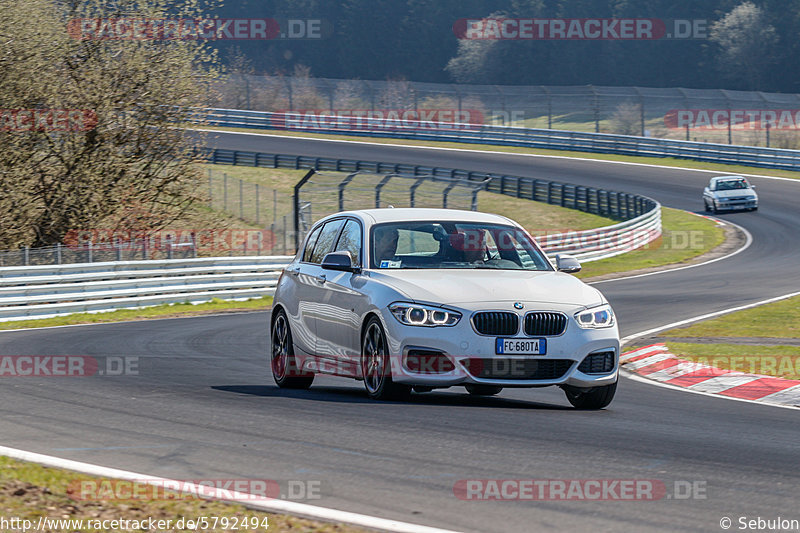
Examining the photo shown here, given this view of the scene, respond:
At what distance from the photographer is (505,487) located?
6.09 m

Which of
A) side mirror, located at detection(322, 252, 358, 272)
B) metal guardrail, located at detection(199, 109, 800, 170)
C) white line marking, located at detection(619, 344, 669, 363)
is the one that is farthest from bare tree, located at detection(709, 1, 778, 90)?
side mirror, located at detection(322, 252, 358, 272)

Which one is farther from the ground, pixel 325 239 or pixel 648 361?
pixel 325 239

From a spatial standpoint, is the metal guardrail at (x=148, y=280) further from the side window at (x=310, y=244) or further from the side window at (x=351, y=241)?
the side window at (x=351, y=241)

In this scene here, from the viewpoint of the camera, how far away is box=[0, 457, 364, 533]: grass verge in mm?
5277

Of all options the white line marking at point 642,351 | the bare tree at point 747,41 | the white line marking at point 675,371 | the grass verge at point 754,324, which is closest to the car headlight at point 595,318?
the white line marking at point 675,371

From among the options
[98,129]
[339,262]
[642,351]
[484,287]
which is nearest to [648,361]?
[642,351]

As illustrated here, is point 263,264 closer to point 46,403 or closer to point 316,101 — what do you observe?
point 46,403

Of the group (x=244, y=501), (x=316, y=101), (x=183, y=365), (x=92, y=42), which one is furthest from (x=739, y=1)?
(x=244, y=501)

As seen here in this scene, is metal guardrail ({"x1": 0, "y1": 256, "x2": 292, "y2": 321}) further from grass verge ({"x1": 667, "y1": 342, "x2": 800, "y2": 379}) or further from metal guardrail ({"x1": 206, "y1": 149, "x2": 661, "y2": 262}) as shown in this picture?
grass verge ({"x1": 667, "y1": 342, "x2": 800, "y2": 379})

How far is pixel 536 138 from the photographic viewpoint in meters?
63.8

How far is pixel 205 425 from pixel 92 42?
22.8 m

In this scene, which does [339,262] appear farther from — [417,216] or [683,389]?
[683,389]

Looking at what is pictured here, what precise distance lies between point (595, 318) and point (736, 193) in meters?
37.4

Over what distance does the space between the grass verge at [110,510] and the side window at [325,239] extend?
499 centimetres
